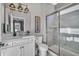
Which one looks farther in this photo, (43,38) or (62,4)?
(43,38)

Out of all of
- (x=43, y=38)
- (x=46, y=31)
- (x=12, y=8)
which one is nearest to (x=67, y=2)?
(x=46, y=31)

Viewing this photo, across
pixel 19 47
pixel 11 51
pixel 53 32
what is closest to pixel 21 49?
pixel 19 47

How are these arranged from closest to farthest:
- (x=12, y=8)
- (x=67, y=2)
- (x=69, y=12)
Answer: (x=67, y=2) < (x=69, y=12) < (x=12, y=8)

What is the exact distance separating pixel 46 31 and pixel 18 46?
1.80ft

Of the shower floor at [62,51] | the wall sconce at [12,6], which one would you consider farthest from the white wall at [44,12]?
the wall sconce at [12,6]

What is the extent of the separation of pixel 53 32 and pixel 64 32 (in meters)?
0.18

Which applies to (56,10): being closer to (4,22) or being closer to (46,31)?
(46,31)

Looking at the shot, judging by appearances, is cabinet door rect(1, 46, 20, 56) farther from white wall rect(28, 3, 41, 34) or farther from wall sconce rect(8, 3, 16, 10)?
wall sconce rect(8, 3, 16, 10)

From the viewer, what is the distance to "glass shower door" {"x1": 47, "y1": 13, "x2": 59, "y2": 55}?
5.48ft

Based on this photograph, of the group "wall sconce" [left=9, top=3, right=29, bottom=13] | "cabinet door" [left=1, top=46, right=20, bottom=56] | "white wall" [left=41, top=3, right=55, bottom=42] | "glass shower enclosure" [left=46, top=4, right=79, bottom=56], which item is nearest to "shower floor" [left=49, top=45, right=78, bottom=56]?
"glass shower enclosure" [left=46, top=4, right=79, bottom=56]

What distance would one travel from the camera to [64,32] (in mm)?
1640

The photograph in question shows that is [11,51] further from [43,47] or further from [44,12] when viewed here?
[44,12]

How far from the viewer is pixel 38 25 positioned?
169 cm

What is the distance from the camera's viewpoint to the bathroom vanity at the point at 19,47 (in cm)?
162
